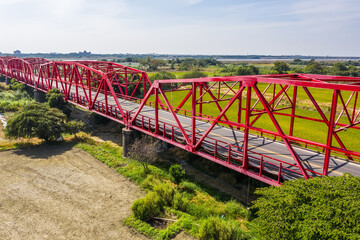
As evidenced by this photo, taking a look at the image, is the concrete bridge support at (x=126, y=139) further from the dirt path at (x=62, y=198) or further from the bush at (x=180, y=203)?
the bush at (x=180, y=203)

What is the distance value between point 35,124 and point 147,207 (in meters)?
20.9

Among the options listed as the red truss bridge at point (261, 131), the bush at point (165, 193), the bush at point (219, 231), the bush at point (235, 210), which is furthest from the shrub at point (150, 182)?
the bush at point (219, 231)

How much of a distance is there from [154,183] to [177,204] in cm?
420

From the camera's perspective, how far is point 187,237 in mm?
17000

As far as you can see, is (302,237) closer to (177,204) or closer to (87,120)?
(177,204)

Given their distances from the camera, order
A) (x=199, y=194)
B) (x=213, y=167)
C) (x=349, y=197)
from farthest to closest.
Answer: (x=213, y=167) → (x=199, y=194) → (x=349, y=197)

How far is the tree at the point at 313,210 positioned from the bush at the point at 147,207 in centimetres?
889

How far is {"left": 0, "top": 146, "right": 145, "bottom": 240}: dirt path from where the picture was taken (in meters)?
17.7

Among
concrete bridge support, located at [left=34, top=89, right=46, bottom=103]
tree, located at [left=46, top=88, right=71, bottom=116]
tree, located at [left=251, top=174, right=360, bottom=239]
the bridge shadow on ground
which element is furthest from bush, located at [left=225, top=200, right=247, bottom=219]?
concrete bridge support, located at [left=34, top=89, right=46, bottom=103]

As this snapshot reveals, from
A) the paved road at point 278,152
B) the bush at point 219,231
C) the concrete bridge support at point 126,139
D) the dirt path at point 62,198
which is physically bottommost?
the dirt path at point 62,198

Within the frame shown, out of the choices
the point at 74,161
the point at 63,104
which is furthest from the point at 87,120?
the point at 74,161

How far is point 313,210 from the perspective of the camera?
10.9m

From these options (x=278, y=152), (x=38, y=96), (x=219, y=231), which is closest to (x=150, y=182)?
(x=219, y=231)

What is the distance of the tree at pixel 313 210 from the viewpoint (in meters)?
9.95
